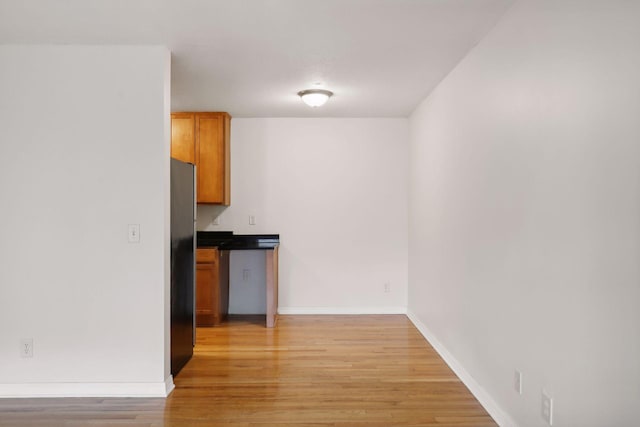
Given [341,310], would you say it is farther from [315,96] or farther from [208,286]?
[315,96]

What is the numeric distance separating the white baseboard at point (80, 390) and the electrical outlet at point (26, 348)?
0.19m

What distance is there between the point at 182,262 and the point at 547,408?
8.60 ft

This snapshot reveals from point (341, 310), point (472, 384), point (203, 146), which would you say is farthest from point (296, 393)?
point (203, 146)

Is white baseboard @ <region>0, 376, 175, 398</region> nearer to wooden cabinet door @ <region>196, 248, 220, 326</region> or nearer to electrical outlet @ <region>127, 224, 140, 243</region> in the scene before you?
electrical outlet @ <region>127, 224, 140, 243</region>

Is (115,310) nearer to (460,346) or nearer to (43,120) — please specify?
(43,120)

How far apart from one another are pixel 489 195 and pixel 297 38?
1.54 m

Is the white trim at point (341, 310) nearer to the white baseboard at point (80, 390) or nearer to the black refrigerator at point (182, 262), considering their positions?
the black refrigerator at point (182, 262)

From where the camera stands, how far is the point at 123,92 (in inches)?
130

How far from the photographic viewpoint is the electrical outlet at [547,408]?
2242 millimetres

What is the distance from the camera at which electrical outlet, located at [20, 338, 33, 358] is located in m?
3.25

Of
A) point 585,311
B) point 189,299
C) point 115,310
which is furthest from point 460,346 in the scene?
point 115,310

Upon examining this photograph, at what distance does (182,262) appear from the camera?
3.80m

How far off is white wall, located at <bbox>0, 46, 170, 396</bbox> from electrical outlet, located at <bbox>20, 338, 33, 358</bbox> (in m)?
0.03

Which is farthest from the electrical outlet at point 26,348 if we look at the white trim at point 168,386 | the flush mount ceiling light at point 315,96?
the flush mount ceiling light at point 315,96
